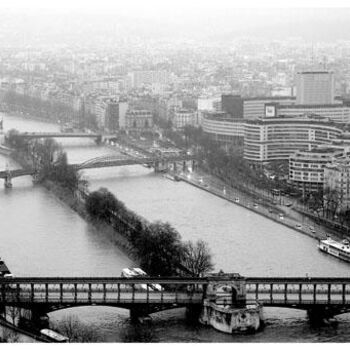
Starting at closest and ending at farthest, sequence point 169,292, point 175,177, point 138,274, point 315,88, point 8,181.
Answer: point 169,292 → point 138,274 → point 8,181 → point 175,177 → point 315,88

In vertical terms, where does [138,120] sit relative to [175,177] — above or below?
above

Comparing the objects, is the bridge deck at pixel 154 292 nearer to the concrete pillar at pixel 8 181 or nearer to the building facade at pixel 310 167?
the building facade at pixel 310 167

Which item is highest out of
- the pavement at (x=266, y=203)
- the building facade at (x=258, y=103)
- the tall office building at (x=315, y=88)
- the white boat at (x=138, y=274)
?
the tall office building at (x=315, y=88)

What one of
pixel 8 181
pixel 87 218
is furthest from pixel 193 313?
pixel 8 181

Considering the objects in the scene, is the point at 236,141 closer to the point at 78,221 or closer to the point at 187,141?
the point at 187,141

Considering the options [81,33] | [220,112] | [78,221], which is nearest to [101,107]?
[81,33]

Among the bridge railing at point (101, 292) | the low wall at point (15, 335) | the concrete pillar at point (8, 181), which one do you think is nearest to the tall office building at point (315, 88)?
the concrete pillar at point (8, 181)

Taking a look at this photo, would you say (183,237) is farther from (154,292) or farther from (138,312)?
(138,312)

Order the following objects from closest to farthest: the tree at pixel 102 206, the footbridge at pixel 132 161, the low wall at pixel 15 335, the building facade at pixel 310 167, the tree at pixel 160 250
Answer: the low wall at pixel 15 335, the tree at pixel 160 250, the tree at pixel 102 206, the building facade at pixel 310 167, the footbridge at pixel 132 161
